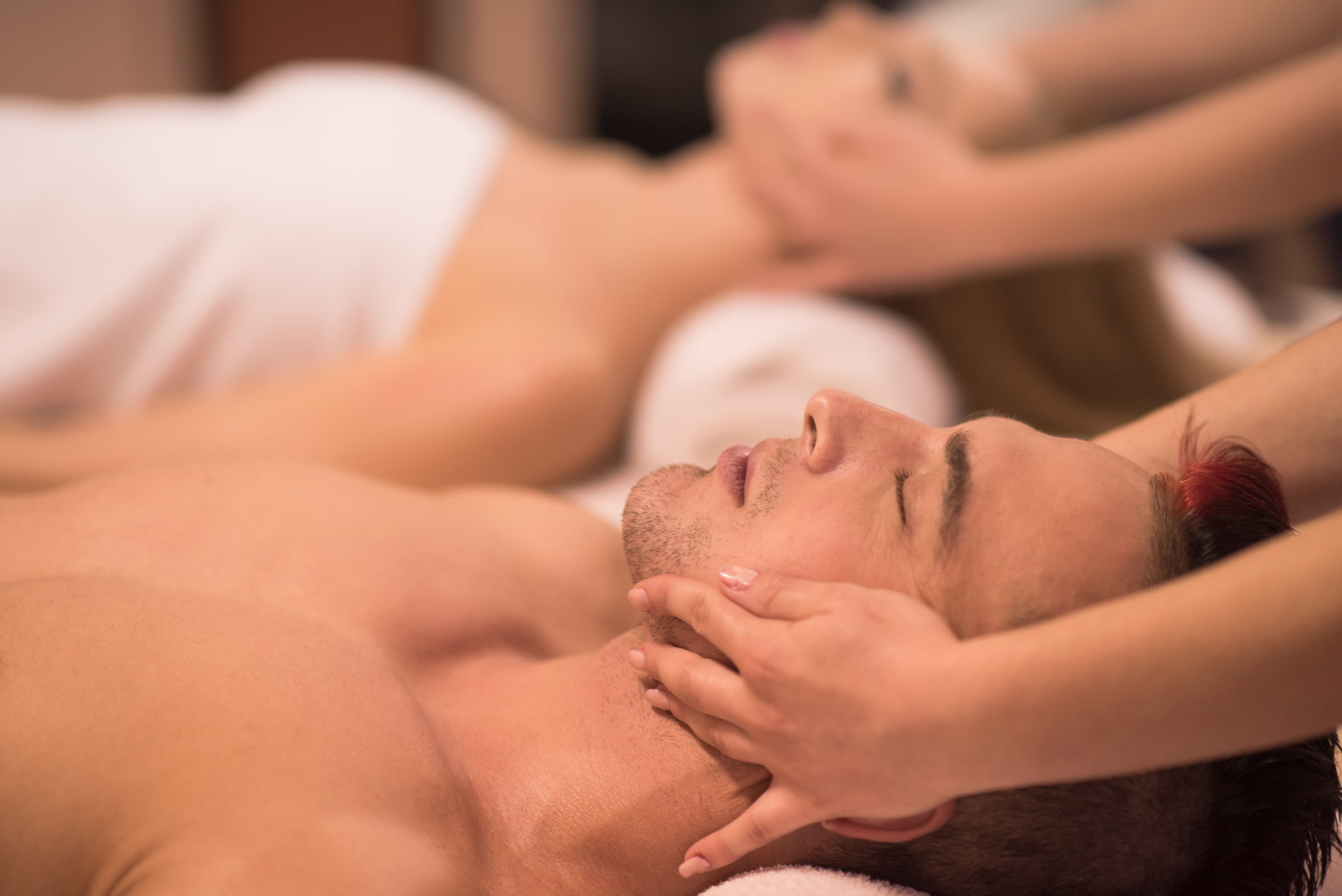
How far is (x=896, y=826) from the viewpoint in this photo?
0.71 meters

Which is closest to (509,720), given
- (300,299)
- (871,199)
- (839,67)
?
(300,299)

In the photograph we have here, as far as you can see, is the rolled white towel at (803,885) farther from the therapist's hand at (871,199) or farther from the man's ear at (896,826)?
the therapist's hand at (871,199)

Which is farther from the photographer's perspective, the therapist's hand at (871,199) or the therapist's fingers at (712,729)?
the therapist's hand at (871,199)

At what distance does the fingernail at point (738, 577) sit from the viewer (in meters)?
0.74

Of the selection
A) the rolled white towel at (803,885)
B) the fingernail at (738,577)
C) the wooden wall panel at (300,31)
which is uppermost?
the wooden wall panel at (300,31)

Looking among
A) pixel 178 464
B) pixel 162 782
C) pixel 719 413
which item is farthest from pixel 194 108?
pixel 162 782

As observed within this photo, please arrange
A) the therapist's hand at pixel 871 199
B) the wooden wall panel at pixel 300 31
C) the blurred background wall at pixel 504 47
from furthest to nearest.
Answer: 1. the wooden wall panel at pixel 300 31
2. the blurred background wall at pixel 504 47
3. the therapist's hand at pixel 871 199

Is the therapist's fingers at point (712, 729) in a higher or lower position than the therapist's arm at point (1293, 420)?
lower

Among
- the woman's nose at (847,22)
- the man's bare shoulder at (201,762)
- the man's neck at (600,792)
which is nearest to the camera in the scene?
the man's bare shoulder at (201,762)

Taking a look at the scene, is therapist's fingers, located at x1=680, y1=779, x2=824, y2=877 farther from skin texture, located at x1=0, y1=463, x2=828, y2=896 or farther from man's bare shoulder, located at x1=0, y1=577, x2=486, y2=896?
man's bare shoulder, located at x1=0, y1=577, x2=486, y2=896

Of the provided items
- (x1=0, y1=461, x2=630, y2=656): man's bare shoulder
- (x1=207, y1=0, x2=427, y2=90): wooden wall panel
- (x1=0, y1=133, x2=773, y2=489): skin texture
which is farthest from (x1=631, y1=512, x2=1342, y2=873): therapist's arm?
(x1=207, y1=0, x2=427, y2=90): wooden wall panel

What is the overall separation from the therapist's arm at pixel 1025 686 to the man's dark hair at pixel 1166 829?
3.1 inches

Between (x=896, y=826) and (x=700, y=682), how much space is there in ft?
0.54

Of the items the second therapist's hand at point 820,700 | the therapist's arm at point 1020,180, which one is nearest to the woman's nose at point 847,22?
the therapist's arm at point 1020,180
